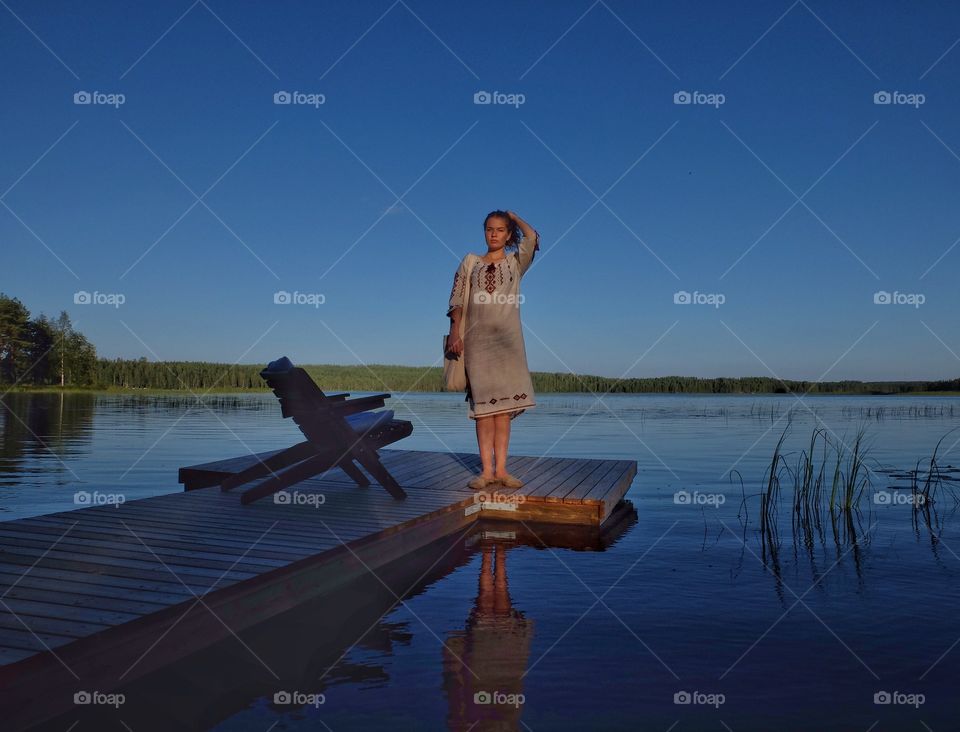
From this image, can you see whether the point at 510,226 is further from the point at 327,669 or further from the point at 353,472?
the point at 327,669

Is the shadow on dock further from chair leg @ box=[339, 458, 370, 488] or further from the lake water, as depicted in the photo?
chair leg @ box=[339, 458, 370, 488]

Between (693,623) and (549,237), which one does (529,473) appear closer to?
(549,237)

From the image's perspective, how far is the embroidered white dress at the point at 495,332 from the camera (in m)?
6.30

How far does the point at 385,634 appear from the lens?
3910 millimetres

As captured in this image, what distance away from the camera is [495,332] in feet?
20.9

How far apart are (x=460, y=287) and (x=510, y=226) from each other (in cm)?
66

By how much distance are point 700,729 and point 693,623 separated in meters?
1.30

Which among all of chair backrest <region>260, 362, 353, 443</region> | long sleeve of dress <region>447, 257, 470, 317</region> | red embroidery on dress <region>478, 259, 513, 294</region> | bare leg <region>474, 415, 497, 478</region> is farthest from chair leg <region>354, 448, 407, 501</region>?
red embroidery on dress <region>478, 259, 513, 294</region>

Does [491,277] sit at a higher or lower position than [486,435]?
higher

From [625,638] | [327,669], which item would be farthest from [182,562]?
[625,638]

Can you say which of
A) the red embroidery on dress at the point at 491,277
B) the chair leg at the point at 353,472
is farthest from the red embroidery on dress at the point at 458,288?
the chair leg at the point at 353,472

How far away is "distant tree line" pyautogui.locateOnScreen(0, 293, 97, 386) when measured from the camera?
5650 centimetres

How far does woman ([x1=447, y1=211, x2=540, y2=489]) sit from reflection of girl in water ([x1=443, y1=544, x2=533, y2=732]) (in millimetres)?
1993

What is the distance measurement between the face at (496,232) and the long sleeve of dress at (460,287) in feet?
0.89
